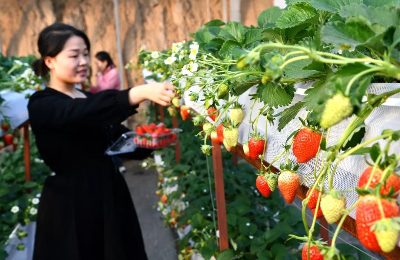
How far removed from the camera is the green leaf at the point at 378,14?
1.57 ft

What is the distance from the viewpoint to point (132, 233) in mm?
2467

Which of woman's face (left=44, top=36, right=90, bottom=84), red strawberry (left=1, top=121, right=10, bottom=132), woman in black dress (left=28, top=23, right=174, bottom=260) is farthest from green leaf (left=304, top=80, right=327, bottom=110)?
red strawberry (left=1, top=121, right=10, bottom=132)

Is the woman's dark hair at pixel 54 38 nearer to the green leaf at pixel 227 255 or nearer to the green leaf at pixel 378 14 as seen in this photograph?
the green leaf at pixel 227 255

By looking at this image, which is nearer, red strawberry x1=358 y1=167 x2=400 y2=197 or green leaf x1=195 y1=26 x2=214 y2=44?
red strawberry x1=358 y1=167 x2=400 y2=197

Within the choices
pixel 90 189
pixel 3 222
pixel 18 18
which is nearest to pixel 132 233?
pixel 90 189

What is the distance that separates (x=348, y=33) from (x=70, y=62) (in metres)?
1.89

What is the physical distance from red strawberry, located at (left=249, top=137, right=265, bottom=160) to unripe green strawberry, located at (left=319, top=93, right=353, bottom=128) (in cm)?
54

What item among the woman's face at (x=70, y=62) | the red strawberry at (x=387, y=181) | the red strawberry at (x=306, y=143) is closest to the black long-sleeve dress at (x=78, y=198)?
the woman's face at (x=70, y=62)

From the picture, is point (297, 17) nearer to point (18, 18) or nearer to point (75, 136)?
point (75, 136)

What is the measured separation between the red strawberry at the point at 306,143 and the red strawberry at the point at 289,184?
48mm

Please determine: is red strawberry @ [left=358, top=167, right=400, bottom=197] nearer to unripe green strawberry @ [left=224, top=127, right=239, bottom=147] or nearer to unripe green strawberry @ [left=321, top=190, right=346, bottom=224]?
unripe green strawberry @ [left=321, top=190, right=346, bottom=224]

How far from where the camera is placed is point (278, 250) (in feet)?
6.11

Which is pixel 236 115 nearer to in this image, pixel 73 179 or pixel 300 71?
pixel 300 71

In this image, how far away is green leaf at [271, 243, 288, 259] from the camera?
1815 mm
